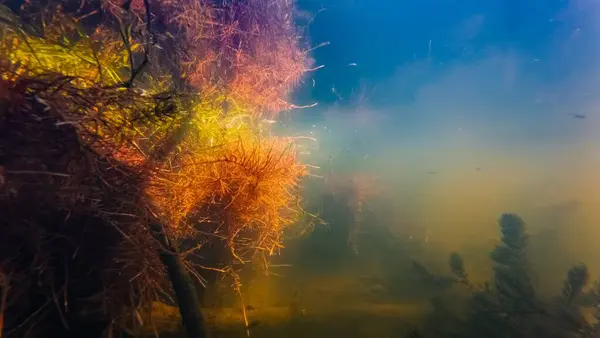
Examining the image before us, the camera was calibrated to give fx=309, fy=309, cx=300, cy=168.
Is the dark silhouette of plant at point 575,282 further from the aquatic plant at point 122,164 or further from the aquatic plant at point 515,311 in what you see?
the aquatic plant at point 122,164

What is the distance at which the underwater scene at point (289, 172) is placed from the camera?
6.52ft

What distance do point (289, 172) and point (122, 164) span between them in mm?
2009

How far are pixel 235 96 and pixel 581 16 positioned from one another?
26.3 ft

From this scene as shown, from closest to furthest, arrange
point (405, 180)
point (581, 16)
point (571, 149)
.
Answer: point (581, 16)
point (405, 180)
point (571, 149)

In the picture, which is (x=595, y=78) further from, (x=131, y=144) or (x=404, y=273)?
(x=131, y=144)

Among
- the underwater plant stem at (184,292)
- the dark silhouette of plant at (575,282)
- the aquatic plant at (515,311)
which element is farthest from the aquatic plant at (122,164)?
the dark silhouette of plant at (575,282)

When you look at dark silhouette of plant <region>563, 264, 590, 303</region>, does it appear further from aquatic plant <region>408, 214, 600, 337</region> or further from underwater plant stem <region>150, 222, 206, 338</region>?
underwater plant stem <region>150, 222, 206, 338</region>

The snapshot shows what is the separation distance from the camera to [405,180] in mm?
8109

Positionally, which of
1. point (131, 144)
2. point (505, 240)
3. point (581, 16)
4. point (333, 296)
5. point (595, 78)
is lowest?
point (333, 296)

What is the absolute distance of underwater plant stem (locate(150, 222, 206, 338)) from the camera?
2359 mm

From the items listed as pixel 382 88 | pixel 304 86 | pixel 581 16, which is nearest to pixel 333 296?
pixel 304 86

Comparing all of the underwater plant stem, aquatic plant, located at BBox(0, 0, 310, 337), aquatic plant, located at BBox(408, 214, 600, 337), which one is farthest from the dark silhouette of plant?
the underwater plant stem

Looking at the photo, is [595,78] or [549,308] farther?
[595,78]

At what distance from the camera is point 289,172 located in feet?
12.6
